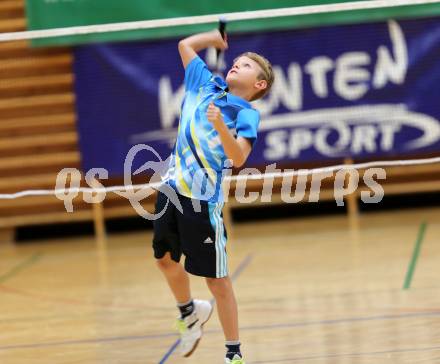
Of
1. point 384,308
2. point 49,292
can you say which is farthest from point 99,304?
point 384,308

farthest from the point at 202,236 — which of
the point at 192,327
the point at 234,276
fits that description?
the point at 234,276

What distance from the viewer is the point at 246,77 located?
455 centimetres

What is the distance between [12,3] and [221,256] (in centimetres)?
764

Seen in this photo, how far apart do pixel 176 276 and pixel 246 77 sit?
111 centimetres

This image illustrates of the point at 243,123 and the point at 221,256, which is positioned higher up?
the point at 243,123

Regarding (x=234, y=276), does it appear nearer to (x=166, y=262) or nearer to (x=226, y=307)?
(x=166, y=262)

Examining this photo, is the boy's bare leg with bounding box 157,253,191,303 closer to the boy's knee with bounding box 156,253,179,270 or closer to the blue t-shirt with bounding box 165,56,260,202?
the boy's knee with bounding box 156,253,179,270

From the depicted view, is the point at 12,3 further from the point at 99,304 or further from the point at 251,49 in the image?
the point at 99,304

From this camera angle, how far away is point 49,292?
24.8 ft

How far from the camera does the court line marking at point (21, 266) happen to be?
28.0ft

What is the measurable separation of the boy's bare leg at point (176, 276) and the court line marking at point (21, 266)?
3.72 meters

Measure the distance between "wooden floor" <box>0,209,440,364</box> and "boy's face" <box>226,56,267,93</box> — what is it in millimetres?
1412

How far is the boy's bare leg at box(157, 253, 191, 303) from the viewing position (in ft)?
15.7

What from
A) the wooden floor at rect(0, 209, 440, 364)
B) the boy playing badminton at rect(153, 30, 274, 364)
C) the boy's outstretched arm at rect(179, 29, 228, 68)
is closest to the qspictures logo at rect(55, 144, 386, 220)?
the wooden floor at rect(0, 209, 440, 364)
